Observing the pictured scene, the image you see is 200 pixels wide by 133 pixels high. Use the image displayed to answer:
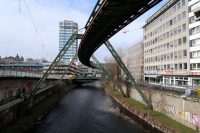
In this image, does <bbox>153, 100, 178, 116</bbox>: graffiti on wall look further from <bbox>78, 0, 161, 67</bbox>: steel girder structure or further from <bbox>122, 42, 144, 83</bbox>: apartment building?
<bbox>122, 42, 144, 83</bbox>: apartment building

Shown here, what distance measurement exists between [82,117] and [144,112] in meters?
13.5

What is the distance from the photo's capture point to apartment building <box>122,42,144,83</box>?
15360 centimetres

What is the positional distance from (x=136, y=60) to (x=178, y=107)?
129 metres

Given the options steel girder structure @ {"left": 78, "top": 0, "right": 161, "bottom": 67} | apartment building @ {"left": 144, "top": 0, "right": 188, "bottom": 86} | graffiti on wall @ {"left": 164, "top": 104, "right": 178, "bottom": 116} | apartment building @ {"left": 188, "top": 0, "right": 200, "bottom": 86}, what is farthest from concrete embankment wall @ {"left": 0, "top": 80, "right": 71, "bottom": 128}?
apartment building @ {"left": 144, "top": 0, "right": 188, "bottom": 86}

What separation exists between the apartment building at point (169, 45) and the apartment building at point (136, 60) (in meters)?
26.6

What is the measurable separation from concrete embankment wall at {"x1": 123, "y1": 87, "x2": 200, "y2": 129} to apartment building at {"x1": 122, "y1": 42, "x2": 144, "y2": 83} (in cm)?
9407

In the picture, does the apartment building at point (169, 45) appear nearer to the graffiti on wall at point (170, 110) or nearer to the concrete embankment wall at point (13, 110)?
the graffiti on wall at point (170, 110)

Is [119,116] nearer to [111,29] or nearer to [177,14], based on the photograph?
[111,29]

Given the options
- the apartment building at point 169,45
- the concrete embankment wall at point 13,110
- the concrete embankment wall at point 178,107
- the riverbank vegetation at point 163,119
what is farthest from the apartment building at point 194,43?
the concrete embankment wall at point 13,110

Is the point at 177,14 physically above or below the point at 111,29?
above

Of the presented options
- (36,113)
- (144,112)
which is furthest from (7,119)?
(144,112)

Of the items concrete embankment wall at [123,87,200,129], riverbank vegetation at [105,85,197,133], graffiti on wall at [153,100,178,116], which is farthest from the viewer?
graffiti on wall at [153,100,178,116]

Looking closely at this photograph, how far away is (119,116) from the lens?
183 ft

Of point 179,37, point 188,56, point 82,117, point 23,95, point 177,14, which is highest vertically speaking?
point 177,14
